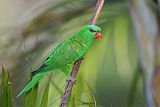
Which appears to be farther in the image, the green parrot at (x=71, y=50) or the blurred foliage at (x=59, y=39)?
the blurred foliage at (x=59, y=39)

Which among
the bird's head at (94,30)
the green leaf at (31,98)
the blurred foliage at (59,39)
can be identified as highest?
the blurred foliage at (59,39)

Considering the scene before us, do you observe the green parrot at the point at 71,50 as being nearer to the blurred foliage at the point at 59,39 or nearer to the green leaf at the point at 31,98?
the green leaf at the point at 31,98

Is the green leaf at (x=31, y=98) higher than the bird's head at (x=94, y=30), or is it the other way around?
the bird's head at (x=94, y=30)

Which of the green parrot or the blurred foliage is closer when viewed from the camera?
the green parrot

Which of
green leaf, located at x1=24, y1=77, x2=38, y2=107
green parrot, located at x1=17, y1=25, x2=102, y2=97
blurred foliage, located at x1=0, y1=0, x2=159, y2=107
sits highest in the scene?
blurred foliage, located at x1=0, y1=0, x2=159, y2=107

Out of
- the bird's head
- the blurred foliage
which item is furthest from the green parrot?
the blurred foliage

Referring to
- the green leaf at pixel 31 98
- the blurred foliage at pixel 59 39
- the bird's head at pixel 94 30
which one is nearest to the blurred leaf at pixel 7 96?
the green leaf at pixel 31 98

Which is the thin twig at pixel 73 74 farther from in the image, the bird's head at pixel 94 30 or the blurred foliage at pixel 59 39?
the blurred foliage at pixel 59 39

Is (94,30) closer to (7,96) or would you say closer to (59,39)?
(7,96)

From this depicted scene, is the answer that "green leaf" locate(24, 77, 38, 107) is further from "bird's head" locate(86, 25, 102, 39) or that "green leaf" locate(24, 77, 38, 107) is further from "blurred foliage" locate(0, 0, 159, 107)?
"blurred foliage" locate(0, 0, 159, 107)

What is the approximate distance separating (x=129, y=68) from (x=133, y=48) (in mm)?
215

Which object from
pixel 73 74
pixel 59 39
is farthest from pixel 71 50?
pixel 59 39

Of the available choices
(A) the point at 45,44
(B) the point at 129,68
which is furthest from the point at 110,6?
(B) the point at 129,68

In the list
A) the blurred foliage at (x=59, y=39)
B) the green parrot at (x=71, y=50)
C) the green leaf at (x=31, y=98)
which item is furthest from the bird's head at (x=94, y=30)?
the blurred foliage at (x=59, y=39)
